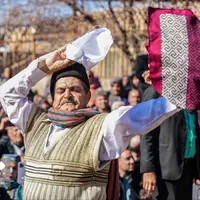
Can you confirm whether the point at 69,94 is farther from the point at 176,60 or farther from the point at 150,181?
the point at 150,181

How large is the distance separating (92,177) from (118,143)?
0.29 m

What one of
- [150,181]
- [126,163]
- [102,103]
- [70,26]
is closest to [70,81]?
[150,181]

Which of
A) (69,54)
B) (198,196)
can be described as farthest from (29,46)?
(69,54)

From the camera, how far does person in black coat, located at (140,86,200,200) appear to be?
6590 mm

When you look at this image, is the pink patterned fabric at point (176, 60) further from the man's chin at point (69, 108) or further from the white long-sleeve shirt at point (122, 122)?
the man's chin at point (69, 108)

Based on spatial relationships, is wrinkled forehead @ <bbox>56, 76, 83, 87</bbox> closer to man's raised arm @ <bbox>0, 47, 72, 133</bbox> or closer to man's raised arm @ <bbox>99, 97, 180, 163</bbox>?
man's raised arm @ <bbox>0, 47, 72, 133</bbox>

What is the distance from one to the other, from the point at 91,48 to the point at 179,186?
5.89 feet

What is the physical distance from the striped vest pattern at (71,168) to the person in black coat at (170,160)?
144 centimetres

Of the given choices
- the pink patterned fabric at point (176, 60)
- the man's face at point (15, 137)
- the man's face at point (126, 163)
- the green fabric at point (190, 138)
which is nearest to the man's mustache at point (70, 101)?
the pink patterned fabric at point (176, 60)

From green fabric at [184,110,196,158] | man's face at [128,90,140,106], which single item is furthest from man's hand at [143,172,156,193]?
man's face at [128,90,140,106]

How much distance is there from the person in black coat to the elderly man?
1.43m

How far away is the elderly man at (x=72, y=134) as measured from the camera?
198 inches

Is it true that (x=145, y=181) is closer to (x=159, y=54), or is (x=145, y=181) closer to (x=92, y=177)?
(x=92, y=177)

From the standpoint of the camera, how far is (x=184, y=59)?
469 centimetres
